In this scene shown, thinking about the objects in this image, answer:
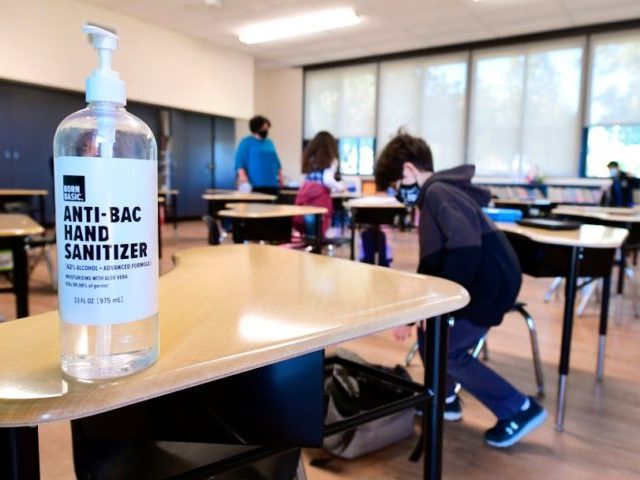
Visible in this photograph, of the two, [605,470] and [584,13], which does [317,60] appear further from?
[605,470]

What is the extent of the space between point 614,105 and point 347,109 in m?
4.31

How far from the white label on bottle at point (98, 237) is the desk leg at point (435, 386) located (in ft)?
1.82

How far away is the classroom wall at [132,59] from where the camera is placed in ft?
19.6

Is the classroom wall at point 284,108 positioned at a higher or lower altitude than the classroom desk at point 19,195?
higher

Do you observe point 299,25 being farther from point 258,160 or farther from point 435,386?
point 435,386

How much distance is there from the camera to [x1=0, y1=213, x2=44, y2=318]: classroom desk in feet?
6.39

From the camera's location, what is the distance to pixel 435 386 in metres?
0.89

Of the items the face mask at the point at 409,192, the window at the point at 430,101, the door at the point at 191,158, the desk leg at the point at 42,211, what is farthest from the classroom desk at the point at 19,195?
the window at the point at 430,101

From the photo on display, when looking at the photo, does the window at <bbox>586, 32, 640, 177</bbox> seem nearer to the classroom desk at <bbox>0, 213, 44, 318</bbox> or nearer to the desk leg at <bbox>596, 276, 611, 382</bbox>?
the desk leg at <bbox>596, 276, 611, 382</bbox>

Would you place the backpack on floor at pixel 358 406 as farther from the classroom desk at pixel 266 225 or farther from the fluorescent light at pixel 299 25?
the fluorescent light at pixel 299 25

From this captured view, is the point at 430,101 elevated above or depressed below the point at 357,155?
A: above

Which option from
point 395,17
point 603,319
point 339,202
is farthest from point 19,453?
point 395,17

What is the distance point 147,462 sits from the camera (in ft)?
2.68

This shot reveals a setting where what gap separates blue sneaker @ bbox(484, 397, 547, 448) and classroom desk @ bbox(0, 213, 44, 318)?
1796 millimetres
